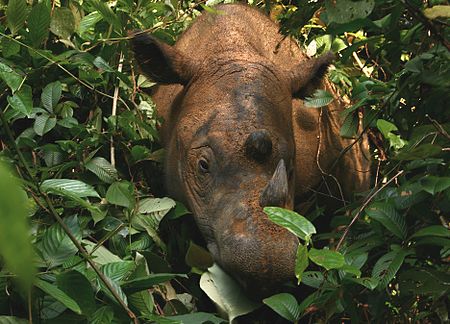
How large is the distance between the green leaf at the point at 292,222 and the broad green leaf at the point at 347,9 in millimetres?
598

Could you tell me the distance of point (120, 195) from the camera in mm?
3572

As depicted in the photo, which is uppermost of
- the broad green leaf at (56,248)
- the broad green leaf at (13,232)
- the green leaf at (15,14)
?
the broad green leaf at (13,232)

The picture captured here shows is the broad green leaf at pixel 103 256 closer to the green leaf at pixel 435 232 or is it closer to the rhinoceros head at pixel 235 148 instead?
the rhinoceros head at pixel 235 148

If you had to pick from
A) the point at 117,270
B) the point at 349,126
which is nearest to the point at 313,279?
Answer: the point at 117,270

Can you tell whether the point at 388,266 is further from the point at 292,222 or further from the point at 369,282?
the point at 292,222

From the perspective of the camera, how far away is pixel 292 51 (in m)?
4.87

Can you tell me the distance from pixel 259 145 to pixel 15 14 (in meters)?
1.25

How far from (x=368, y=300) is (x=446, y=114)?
0.79 m

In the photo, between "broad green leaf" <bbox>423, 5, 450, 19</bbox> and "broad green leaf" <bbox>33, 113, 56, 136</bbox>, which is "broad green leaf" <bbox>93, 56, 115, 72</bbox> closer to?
"broad green leaf" <bbox>33, 113, 56, 136</bbox>

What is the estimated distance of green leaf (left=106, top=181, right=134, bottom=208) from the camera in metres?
3.53

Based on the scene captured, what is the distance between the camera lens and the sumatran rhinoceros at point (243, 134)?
10.2 feet

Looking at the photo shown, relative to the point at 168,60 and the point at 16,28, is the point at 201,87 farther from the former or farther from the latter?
the point at 16,28

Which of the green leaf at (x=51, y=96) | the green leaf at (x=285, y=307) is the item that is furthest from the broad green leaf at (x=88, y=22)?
the green leaf at (x=285, y=307)

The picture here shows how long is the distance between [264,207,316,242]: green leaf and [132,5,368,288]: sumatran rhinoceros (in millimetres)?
834
